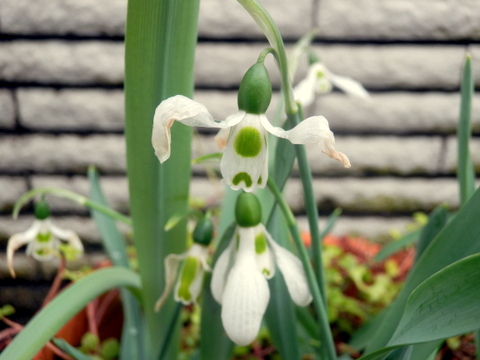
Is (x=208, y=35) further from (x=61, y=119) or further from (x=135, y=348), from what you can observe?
(x=135, y=348)

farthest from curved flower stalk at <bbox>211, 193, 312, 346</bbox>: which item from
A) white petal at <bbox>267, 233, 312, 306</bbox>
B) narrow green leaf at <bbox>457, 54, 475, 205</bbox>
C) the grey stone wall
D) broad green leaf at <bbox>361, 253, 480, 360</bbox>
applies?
the grey stone wall

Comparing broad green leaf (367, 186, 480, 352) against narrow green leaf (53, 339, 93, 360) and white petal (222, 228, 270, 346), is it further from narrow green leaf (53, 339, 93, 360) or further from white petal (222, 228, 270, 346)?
narrow green leaf (53, 339, 93, 360)

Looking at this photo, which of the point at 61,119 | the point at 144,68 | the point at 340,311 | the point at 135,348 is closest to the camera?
the point at 144,68

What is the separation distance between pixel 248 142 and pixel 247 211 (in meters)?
0.09

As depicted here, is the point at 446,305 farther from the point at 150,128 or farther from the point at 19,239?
the point at 19,239

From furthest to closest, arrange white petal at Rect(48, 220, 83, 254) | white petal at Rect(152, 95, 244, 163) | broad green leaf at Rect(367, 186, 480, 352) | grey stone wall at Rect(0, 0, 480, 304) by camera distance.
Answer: grey stone wall at Rect(0, 0, 480, 304)
white petal at Rect(48, 220, 83, 254)
broad green leaf at Rect(367, 186, 480, 352)
white petal at Rect(152, 95, 244, 163)

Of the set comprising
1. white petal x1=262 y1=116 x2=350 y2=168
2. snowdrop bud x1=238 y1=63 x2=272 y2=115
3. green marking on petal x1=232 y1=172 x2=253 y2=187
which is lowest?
green marking on petal x1=232 y1=172 x2=253 y2=187

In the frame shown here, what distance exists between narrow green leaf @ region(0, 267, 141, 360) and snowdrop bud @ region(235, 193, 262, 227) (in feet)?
0.59

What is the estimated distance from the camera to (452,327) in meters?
0.32

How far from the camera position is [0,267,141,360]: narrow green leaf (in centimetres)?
40

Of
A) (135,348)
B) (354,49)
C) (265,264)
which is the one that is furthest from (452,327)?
(354,49)

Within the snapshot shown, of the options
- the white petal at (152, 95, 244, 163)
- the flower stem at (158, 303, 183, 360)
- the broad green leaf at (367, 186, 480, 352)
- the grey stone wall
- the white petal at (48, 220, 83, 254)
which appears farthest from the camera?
the grey stone wall

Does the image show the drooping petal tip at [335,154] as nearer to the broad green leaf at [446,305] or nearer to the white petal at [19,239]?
the broad green leaf at [446,305]

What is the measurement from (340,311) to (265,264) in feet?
1.43
